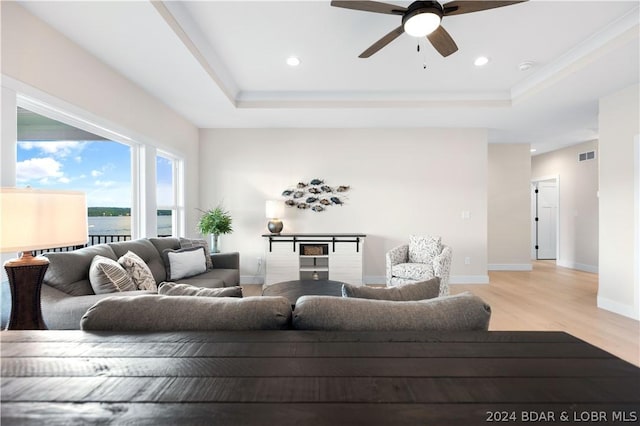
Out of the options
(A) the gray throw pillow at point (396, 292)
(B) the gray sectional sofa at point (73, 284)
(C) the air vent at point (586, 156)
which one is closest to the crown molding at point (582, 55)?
(A) the gray throw pillow at point (396, 292)

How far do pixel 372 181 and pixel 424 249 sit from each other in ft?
4.75

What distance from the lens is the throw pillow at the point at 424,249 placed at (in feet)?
13.0

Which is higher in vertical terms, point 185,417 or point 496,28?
point 496,28

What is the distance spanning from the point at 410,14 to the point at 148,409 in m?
2.49

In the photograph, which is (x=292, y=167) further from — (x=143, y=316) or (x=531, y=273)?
(x=531, y=273)

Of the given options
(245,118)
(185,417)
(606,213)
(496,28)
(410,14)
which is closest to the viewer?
(185,417)

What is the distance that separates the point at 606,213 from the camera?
357 centimetres

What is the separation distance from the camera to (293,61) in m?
3.02

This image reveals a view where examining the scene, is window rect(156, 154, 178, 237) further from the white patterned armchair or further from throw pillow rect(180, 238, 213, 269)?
the white patterned armchair

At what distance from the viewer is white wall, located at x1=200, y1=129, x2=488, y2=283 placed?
15.8 ft

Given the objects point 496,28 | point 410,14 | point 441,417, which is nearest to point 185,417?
point 441,417

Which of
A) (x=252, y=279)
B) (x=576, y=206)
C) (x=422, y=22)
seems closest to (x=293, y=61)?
(x=422, y=22)

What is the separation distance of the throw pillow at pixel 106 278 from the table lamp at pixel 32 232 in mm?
456

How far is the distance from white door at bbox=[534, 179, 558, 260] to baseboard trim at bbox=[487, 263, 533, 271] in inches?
71.4
